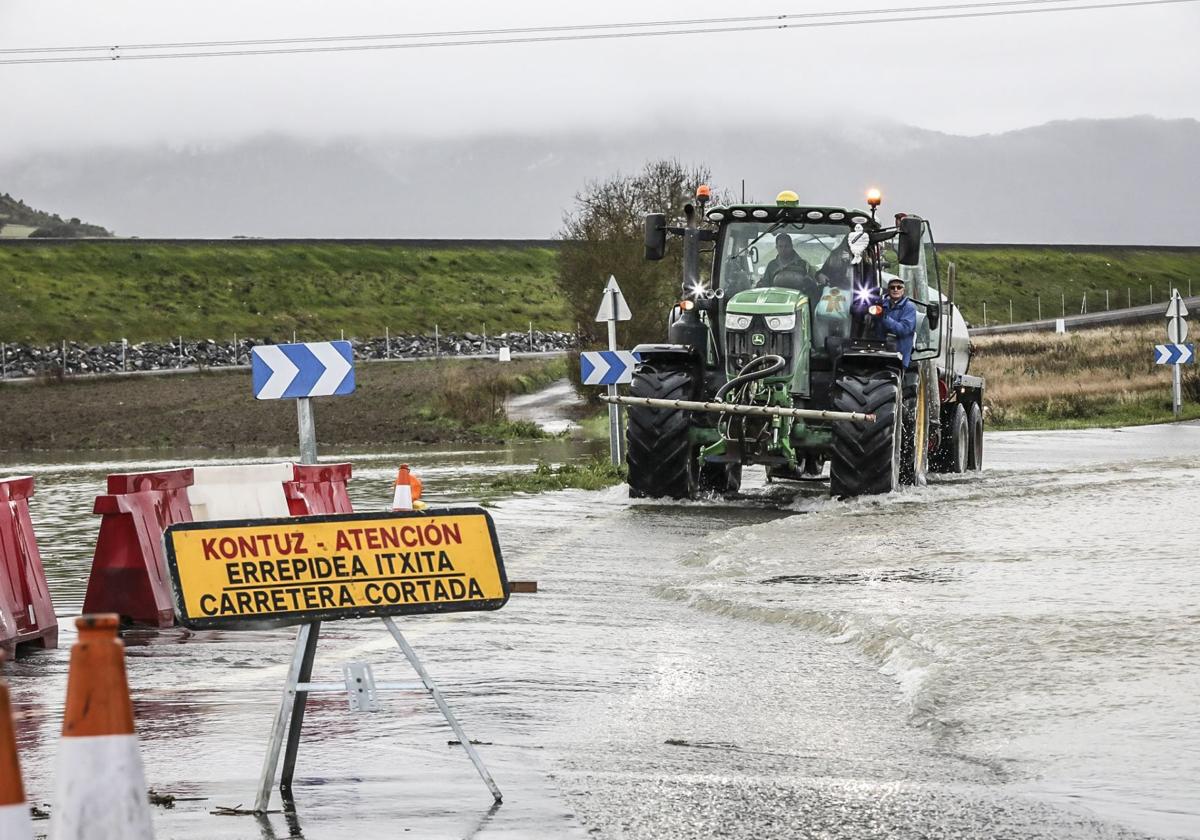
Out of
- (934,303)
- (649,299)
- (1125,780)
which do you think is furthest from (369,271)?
(1125,780)

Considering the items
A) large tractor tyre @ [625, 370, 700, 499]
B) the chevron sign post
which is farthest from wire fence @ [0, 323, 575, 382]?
the chevron sign post

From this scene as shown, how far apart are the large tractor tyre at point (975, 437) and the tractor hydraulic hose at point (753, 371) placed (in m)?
6.90

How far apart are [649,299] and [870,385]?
26143 mm

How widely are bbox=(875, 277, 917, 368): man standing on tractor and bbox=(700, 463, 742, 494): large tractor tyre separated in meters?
2.59

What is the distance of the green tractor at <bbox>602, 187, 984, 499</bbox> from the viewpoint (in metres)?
19.5

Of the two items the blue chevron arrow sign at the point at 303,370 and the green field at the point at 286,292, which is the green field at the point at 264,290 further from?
the blue chevron arrow sign at the point at 303,370

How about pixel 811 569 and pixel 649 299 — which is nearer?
pixel 811 569

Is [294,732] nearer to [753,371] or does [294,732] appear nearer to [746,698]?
[746,698]

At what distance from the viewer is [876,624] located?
35.4 feet

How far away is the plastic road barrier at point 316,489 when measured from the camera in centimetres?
1461

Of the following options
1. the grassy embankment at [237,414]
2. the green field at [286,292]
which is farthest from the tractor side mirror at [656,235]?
the green field at [286,292]

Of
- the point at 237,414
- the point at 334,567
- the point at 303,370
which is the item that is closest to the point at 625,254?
the point at 237,414

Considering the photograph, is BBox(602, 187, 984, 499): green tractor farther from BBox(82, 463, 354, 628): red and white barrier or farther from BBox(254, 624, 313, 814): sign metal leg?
BBox(254, 624, 313, 814): sign metal leg

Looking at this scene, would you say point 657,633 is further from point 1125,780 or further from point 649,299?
point 649,299
